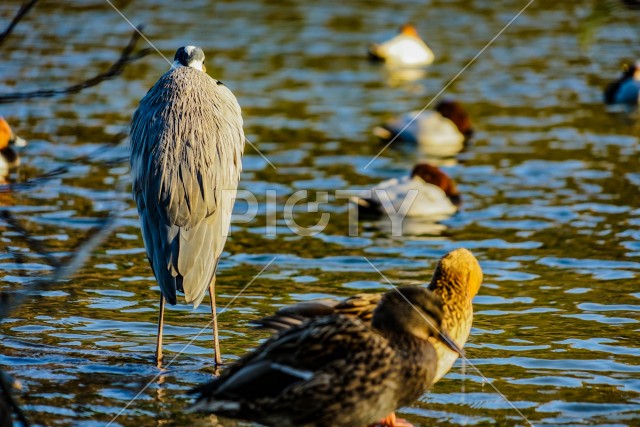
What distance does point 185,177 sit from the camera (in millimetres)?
8031

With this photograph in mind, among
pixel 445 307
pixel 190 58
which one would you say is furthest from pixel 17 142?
pixel 445 307

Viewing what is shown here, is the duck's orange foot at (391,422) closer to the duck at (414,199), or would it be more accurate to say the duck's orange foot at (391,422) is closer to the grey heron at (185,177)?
the grey heron at (185,177)

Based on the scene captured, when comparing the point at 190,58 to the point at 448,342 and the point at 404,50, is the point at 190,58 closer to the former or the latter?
the point at 448,342

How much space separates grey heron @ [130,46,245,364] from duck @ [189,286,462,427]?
184 centimetres

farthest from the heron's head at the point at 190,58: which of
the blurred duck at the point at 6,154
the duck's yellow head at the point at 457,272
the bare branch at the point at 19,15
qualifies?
the blurred duck at the point at 6,154

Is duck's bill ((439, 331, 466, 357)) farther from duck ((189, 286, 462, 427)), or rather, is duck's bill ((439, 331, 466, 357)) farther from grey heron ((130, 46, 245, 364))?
grey heron ((130, 46, 245, 364))

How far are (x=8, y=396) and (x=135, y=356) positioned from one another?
138 inches

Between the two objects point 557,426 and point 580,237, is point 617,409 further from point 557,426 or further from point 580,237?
point 580,237

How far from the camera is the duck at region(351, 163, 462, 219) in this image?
13.0 m

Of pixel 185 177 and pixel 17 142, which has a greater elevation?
pixel 17 142

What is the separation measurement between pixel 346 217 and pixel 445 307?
6.11 meters

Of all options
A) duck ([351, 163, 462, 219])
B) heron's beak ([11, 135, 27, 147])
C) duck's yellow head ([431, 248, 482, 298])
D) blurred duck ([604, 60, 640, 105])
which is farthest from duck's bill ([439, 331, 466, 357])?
blurred duck ([604, 60, 640, 105])

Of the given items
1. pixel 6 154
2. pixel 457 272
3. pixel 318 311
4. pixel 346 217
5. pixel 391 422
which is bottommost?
pixel 391 422

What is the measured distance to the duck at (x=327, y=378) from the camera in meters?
5.68
